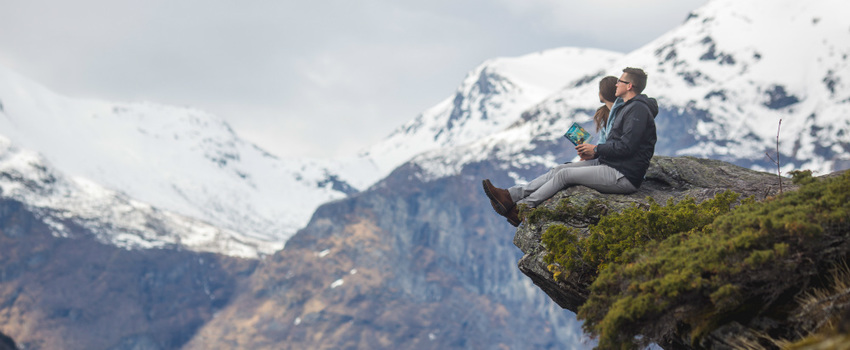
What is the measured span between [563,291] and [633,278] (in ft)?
8.50

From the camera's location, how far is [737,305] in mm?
7891

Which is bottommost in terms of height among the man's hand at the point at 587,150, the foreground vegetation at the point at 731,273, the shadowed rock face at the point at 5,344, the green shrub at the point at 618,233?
the foreground vegetation at the point at 731,273

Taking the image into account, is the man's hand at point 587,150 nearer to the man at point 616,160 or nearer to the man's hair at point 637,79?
the man at point 616,160

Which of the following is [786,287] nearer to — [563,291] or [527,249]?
[563,291]

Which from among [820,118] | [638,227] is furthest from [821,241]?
[820,118]

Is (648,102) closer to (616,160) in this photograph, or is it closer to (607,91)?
(616,160)

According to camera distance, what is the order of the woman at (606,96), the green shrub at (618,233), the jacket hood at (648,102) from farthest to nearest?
the woman at (606,96), the jacket hood at (648,102), the green shrub at (618,233)

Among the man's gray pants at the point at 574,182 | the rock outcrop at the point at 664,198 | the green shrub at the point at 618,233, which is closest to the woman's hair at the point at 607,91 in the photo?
the man's gray pants at the point at 574,182

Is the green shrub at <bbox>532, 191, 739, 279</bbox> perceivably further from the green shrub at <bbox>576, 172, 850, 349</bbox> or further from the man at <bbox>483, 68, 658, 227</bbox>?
the man at <bbox>483, 68, 658, 227</bbox>

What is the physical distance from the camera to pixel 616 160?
11984mm

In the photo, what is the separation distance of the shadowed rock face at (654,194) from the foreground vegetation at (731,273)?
1.24 m

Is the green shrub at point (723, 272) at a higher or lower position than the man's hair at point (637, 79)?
lower

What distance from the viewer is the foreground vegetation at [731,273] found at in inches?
301

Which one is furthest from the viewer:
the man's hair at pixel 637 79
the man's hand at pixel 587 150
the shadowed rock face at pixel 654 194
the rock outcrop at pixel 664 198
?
the man's hand at pixel 587 150
